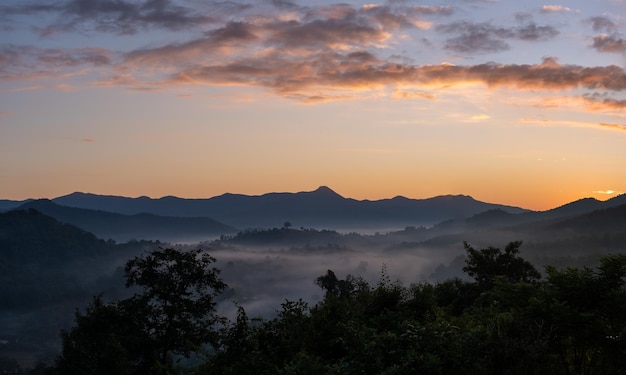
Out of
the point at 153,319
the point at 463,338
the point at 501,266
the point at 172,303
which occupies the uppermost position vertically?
the point at 463,338

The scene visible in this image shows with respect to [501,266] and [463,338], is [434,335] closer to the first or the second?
[463,338]

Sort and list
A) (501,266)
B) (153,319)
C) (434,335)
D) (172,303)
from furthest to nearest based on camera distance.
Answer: (501,266) < (153,319) < (172,303) < (434,335)

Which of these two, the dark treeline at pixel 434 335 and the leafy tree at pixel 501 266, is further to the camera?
the leafy tree at pixel 501 266

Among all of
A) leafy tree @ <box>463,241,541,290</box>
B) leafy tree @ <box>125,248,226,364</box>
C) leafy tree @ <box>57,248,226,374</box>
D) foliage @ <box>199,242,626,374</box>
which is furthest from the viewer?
leafy tree @ <box>463,241,541,290</box>

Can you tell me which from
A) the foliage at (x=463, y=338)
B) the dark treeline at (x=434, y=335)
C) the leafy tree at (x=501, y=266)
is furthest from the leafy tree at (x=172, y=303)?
the leafy tree at (x=501, y=266)

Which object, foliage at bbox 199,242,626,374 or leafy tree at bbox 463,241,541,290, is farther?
leafy tree at bbox 463,241,541,290

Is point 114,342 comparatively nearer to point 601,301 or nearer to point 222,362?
point 222,362

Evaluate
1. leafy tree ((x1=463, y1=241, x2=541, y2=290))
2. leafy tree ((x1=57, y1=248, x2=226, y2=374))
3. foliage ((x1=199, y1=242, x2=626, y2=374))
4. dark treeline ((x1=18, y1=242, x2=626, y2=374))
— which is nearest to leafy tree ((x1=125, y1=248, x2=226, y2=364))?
leafy tree ((x1=57, y1=248, x2=226, y2=374))

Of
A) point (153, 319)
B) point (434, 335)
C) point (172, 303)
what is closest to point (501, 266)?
point (172, 303)

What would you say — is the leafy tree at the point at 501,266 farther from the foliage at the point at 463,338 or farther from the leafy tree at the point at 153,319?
the foliage at the point at 463,338

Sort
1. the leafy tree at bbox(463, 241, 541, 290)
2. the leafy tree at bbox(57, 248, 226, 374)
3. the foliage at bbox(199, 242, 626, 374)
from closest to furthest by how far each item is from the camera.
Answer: the foliage at bbox(199, 242, 626, 374) < the leafy tree at bbox(57, 248, 226, 374) < the leafy tree at bbox(463, 241, 541, 290)

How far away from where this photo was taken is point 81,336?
34094 millimetres

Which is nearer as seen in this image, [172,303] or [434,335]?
[434,335]

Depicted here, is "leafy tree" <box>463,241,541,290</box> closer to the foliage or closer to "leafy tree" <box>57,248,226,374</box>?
"leafy tree" <box>57,248,226,374</box>
